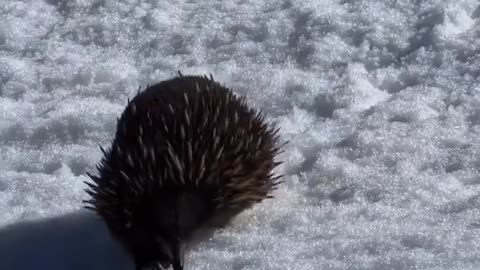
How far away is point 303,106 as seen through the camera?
17.3ft

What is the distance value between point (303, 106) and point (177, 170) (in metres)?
1.51

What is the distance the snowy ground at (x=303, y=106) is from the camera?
4215 millimetres

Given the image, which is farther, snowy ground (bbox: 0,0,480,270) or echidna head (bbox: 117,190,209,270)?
snowy ground (bbox: 0,0,480,270)

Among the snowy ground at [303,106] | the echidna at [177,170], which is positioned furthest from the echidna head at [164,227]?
the snowy ground at [303,106]

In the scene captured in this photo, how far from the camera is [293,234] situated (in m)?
4.30

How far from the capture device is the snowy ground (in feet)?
13.8

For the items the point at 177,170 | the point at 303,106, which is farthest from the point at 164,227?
the point at 303,106

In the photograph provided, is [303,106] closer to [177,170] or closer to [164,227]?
[177,170]

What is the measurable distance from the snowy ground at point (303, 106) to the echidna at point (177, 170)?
0.24m

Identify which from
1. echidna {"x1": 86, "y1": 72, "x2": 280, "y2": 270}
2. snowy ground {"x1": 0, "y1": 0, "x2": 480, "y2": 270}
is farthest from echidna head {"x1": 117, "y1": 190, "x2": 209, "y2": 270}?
snowy ground {"x1": 0, "y1": 0, "x2": 480, "y2": 270}

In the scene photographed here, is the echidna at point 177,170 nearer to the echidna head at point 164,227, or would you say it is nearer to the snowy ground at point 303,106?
the echidna head at point 164,227

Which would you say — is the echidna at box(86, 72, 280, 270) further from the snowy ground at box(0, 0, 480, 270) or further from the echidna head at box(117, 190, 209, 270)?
the snowy ground at box(0, 0, 480, 270)

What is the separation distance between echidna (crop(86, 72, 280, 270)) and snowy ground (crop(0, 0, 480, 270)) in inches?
9.3

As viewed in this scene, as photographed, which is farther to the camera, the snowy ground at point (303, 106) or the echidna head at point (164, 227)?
the snowy ground at point (303, 106)
